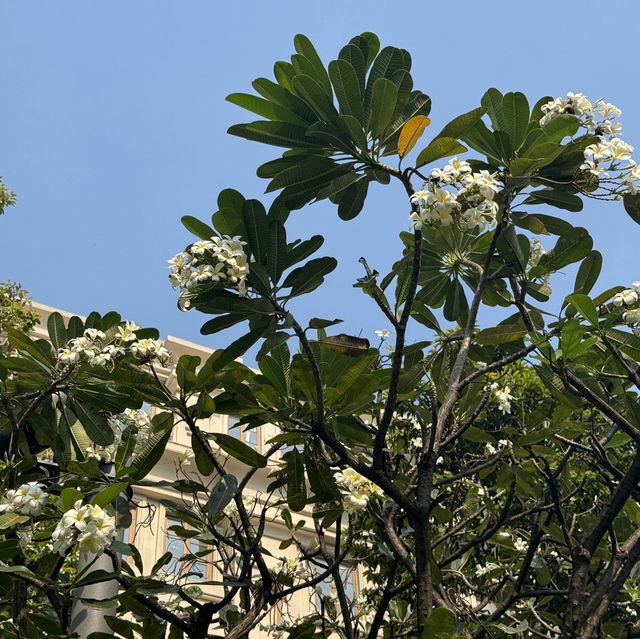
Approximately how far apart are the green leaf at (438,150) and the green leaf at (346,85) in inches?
10.3

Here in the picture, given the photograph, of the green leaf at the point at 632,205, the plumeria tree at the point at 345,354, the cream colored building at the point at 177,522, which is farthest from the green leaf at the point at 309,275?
the cream colored building at the point at 177,522

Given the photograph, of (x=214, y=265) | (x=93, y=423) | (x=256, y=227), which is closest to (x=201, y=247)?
(x=214, y=265)

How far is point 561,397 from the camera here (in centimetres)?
303

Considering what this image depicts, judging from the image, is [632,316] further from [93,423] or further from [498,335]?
[93,423]

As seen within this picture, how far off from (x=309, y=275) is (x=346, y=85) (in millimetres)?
648

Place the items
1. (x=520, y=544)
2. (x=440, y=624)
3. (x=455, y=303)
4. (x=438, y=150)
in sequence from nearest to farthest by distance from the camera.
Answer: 1. (x=440, y=624)
2. (x=438, y=150)
3. (x=455, y=303)
4. (x=520, y=544)

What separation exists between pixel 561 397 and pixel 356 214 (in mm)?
1043

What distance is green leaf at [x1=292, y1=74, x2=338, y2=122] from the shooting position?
2785mm

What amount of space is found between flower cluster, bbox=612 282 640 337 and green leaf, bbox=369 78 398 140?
3.40 ft

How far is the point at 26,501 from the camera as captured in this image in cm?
262

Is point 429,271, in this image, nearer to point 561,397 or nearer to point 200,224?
point 561,397

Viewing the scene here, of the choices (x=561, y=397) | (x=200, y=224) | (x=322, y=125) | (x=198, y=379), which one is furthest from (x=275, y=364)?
(x=561, y=397)

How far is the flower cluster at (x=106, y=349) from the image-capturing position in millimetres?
3021

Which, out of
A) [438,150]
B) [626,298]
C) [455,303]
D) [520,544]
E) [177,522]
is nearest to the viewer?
[438,150]
